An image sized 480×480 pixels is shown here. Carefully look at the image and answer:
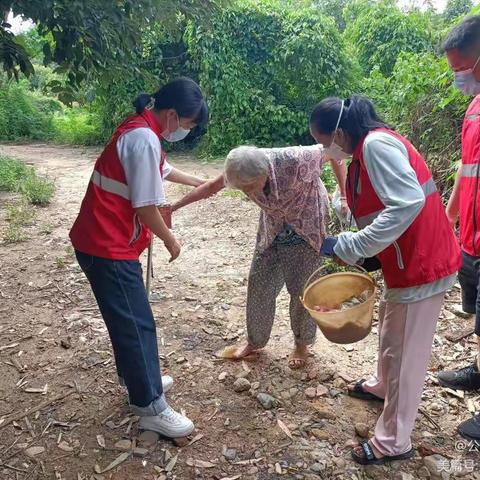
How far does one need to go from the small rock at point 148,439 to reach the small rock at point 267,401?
0.63 meters

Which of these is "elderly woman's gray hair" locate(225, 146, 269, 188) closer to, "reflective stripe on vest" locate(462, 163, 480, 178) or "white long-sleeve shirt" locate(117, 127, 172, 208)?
"white long-sleeve shirt" locate(117, 127, 172, 208)

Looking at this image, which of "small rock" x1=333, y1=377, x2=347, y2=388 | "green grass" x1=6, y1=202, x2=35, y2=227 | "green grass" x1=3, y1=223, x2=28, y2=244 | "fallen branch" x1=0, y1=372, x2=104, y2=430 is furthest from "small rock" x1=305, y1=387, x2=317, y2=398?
"green grass" x1=6, y1=202, x2=35, y2=227

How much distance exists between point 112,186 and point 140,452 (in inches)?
53.3

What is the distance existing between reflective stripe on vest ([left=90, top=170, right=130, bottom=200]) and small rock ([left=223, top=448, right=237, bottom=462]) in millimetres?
1383

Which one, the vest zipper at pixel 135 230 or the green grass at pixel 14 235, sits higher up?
the vest zipper at pixel 135 230

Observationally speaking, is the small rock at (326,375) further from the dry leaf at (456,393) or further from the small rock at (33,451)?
the small rock at (33,451)

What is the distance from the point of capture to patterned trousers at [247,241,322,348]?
2.81 m

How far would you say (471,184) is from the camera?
95.3 inches

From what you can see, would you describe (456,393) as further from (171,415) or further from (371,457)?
(171,415)

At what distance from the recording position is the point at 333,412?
8.89 ft

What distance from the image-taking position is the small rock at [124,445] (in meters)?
2.43

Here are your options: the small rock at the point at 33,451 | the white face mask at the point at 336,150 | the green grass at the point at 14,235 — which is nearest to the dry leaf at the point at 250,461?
the small rock at the point at 33,451

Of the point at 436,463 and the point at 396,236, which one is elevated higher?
the point at 396,236

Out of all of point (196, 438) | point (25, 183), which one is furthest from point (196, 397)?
point (25, 183)
